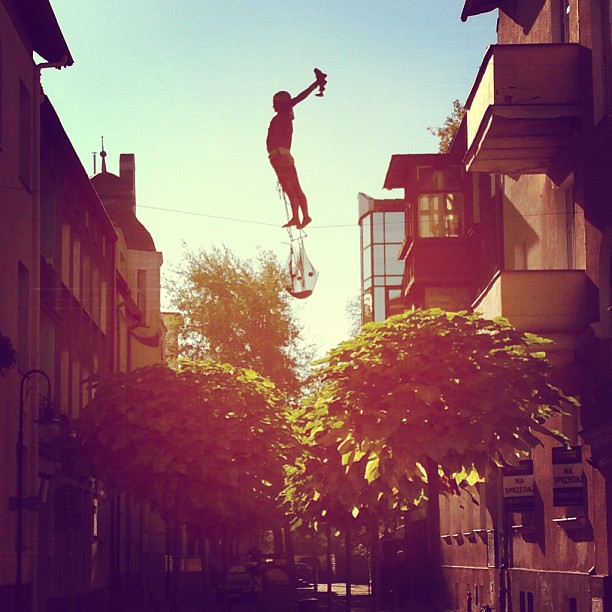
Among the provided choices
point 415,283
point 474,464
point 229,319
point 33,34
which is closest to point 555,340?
point 474,464

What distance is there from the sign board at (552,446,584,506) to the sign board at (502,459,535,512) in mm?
1354

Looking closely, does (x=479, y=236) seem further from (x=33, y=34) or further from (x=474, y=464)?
(x=474, y=464)

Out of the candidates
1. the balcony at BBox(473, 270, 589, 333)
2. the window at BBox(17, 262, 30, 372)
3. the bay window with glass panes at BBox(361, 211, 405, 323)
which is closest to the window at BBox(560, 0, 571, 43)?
the balcony at BBox(473, 270, 589, 333)

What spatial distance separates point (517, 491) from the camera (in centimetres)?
2408

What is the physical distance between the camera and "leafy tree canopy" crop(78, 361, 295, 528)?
2655 centimetres

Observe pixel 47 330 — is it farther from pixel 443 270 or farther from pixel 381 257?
pixel 381 257

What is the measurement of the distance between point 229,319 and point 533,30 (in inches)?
1517

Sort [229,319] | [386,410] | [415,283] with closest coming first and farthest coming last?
[386,410] → [415,283] → [229,319]

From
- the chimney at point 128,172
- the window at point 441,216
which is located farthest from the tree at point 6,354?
the chimney at point 128,172

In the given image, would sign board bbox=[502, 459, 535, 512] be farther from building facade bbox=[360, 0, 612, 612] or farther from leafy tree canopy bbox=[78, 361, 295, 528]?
leafy tree canopy bbox=[78, 361, 295, 528]

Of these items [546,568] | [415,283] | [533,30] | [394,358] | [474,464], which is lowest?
[546,568]

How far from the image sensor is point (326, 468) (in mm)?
22234

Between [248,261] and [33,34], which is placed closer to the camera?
[33,34]

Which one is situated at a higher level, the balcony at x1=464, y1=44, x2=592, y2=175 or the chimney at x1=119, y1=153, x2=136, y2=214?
the chimney at x1=119, y1=153, x2=136, y2=214
